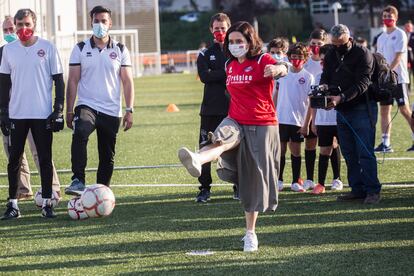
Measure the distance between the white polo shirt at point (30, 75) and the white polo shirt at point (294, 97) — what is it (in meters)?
3.26

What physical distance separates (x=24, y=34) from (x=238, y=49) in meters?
2.74

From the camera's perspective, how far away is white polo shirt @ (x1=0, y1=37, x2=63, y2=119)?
10281mm

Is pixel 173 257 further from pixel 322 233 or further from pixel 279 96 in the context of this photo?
pixel 279 96

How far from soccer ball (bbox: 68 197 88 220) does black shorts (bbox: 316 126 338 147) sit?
3.40 metres

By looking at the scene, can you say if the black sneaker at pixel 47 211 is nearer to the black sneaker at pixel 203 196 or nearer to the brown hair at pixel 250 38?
the black sneaker at pixel 203 196

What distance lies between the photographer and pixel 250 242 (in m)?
8.62

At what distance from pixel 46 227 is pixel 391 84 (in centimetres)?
422

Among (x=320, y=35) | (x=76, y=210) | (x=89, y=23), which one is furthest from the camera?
(x=89, y=23)

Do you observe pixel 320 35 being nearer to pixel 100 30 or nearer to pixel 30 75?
pixel 100 30

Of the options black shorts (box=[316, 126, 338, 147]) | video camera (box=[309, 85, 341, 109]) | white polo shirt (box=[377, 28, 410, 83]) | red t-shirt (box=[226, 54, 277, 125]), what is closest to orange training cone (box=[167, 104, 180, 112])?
white polo shirt (box=[377, 28, 410, 83])

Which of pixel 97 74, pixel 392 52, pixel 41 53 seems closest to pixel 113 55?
pixel 97 74

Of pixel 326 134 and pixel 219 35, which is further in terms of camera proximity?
pixel 326 134

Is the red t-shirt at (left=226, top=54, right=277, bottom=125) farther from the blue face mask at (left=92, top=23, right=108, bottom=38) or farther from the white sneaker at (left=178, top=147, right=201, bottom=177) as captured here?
the blue face mask at (left=92, top=23, right=108, bottom=38)

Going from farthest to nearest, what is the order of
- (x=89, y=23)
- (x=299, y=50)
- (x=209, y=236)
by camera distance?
(x=89, y=23) → (x=299, y=50) → (x=209, y=236)
